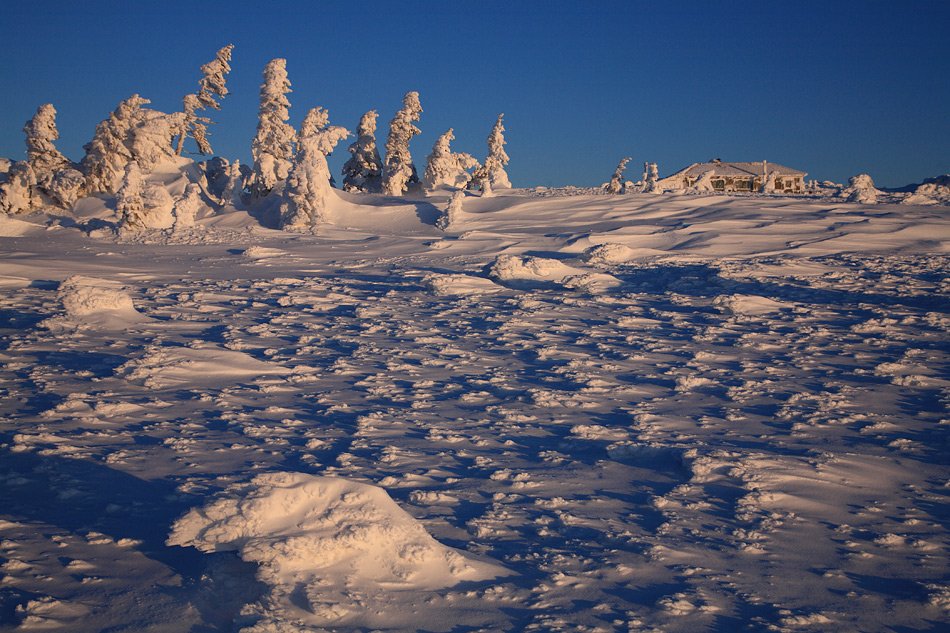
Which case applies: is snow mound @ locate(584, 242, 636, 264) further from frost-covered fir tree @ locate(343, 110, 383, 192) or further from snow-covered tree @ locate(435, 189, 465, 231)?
frost-covered fir tree @ locate(343, 110, 383, 192)

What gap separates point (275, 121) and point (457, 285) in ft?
63.3

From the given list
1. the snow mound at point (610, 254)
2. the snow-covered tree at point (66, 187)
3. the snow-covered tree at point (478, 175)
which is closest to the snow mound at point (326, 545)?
the snow mound at point (610, 254)

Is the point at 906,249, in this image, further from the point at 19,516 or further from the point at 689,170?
the point at 689,170

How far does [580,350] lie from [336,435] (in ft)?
12.0

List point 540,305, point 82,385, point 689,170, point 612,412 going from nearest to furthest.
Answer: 1. point 612,412
2. point 82,385
3. point 540,305
4. point 689,170

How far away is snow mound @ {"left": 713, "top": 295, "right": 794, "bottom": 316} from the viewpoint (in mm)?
10008

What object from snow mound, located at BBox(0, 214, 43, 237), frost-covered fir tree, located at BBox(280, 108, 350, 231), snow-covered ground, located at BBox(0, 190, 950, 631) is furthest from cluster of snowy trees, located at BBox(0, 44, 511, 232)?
snow-covered ground, located at BBox(0, 190, 950, 631)

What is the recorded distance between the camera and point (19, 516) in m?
4.42

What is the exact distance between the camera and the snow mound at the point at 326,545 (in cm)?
349

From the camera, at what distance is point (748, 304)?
33.4ft

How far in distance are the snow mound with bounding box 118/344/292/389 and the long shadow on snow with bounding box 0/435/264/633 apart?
1844mm

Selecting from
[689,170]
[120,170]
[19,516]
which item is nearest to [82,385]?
[19,516]

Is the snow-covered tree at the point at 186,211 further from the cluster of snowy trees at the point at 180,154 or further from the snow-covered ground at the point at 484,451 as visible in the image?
the snow-covered ground at the point at 484,451

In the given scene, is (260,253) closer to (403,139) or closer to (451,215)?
(451,215)
